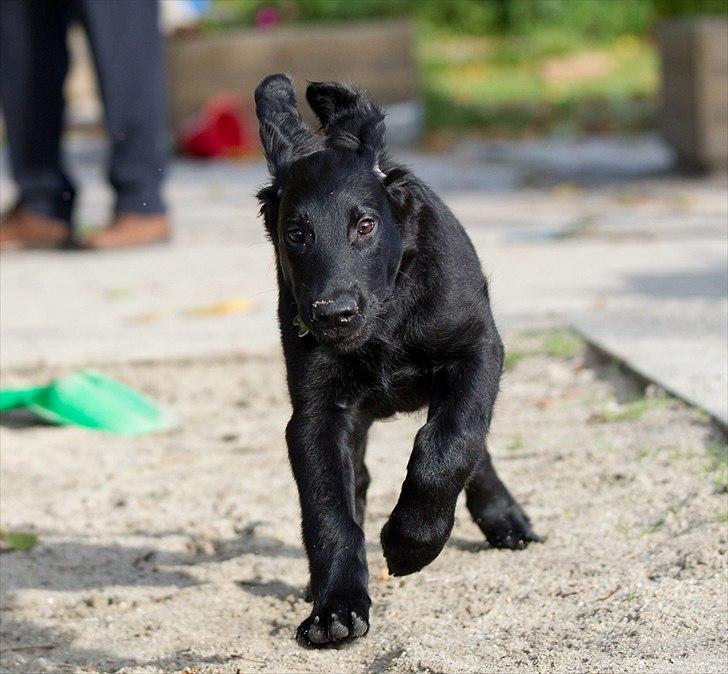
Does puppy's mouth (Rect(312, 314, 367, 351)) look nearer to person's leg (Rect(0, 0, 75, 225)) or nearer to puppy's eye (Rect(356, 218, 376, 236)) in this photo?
puppy's eye (Rect(356, 218, 376, 236))

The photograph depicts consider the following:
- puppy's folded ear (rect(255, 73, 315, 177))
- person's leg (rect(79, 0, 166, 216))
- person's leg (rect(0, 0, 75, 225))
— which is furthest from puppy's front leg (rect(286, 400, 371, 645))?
person's leg (rect(0, 0, 75, 225))

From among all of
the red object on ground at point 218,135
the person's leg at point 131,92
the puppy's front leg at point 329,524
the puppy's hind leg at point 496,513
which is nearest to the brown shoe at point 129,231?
the person's leg at point 131,92

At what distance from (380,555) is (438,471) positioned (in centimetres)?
78

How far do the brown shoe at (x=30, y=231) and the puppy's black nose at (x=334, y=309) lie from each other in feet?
18.4

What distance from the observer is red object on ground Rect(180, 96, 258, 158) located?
12.5 meters

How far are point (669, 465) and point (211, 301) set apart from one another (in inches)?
127

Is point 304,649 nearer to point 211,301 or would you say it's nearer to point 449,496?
point 449,496

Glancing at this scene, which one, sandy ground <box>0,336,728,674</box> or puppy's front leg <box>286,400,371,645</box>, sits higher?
puppy's front leg <box>286,400,371,645</box>

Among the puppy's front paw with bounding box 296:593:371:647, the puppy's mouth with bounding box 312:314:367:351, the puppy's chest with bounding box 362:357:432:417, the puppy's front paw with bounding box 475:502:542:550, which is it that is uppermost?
the puppy's mouth with bounding box 312:314:367:351

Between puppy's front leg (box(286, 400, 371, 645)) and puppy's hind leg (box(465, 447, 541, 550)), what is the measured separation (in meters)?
0.61

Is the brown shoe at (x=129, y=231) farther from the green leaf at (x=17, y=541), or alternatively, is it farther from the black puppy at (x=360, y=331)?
the black puppy at (x=360, y=331)

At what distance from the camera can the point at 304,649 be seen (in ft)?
10.6

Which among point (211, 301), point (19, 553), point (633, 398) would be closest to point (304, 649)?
point (19, 553)

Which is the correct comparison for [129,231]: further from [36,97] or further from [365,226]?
[365,226]
